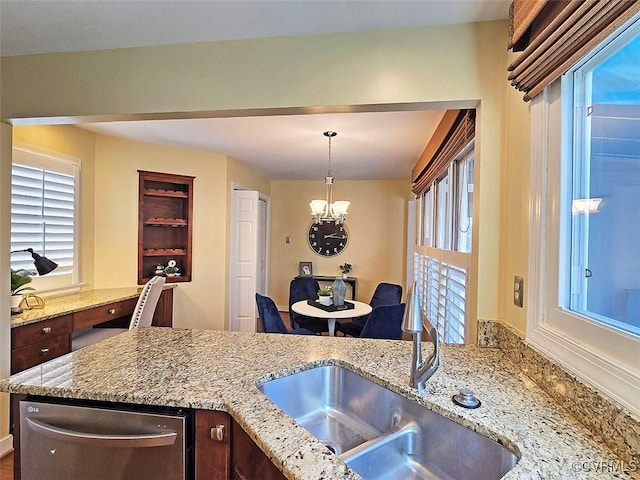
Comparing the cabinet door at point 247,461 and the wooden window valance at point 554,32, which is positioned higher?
the wooden window valance at point 554,32

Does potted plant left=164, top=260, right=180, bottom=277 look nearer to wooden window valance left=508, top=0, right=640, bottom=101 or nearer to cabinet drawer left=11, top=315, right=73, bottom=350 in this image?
cabinet drawer left=11, top=315, right=73, bottom=350

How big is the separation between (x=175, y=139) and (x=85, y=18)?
2.12m

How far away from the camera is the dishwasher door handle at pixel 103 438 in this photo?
109 cm

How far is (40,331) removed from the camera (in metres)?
2.37

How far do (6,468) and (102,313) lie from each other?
3.67ft

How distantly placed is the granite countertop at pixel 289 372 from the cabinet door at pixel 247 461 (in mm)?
79

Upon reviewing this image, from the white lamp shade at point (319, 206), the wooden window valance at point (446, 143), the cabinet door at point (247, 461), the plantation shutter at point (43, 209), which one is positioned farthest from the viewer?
the white lamp shade at point (319, 206)

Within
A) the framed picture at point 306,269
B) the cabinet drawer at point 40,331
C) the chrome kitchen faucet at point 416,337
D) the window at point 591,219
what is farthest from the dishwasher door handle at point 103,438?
the framed picture at point 306,269

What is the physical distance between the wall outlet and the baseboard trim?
3.05 metres

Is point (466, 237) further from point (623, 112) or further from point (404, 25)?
point (623, 112)

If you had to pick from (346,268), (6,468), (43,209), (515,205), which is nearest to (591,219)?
(515,205)

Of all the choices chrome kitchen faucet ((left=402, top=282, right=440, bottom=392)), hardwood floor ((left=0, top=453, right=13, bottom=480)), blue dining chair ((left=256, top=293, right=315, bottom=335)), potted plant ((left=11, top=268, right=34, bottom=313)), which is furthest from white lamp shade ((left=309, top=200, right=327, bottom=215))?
hardwood floor ((left=0, top=453, right=13, bottom=480))

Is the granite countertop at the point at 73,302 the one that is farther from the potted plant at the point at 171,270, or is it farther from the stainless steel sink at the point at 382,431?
the stainless steel sink at the point at 382,431

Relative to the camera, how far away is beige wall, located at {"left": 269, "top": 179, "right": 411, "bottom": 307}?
19.9 ft
